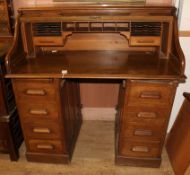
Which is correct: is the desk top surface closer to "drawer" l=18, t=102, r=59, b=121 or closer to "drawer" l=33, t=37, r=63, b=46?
"drawer" l=33, t=37, r=63, b=46

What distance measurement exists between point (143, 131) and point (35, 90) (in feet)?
2.84

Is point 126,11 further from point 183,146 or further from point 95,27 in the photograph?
point 183,146

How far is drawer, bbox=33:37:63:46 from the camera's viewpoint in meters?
1.82

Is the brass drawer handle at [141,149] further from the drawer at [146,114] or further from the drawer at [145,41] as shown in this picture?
the drawer at [145,41]

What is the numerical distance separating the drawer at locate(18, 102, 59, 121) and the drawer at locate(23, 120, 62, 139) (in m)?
0.05

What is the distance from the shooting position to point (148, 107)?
1.58 metres

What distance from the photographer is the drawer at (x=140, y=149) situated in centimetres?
174

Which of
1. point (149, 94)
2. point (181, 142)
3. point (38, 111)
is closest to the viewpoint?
point (149, 94)

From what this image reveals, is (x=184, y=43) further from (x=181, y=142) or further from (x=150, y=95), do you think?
(x=181, y=142)

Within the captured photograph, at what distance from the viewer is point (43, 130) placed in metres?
1.74

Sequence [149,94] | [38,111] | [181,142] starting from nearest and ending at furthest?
1. [149,94]
2. [38,111]
3. [181,142]

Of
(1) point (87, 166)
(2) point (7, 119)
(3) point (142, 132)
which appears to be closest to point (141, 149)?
(3) point (142, 132)

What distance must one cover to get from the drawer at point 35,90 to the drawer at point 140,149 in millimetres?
689

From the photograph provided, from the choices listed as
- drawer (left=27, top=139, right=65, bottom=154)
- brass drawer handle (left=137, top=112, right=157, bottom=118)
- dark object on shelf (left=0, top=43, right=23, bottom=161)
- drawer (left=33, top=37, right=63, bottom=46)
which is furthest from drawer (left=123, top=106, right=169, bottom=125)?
dark object on shelf (left=0, top=43, right=23, bottom=161)
